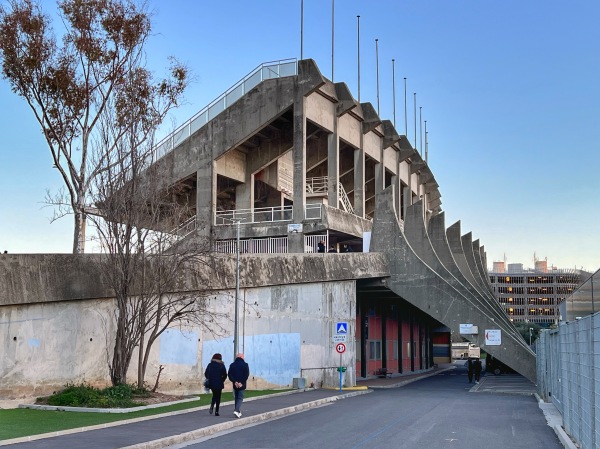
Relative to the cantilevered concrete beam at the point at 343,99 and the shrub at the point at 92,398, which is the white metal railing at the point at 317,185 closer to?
the cantilevered concrete beam at the point at 343,99

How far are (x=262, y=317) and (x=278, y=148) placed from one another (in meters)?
25.4

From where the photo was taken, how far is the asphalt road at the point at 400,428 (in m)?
14.2

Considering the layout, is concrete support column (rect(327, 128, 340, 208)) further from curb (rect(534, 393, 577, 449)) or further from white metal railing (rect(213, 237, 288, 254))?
curb (rect(534, 393, 577, 449))

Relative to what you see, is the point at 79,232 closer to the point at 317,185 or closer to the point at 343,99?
the point at 343,99

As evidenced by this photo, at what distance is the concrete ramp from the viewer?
36.2 m

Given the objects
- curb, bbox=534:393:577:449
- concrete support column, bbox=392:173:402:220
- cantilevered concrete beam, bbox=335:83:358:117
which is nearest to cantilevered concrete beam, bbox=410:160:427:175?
concrete support column, bbox=392:173:402:220

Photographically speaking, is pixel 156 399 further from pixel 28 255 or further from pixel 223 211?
pixel 223 211

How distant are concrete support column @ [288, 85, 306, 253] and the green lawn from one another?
27.2 m

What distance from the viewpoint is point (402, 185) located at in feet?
249

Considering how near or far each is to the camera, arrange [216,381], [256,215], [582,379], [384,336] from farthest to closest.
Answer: [256,215], [384,336], [216,381], [582,379]

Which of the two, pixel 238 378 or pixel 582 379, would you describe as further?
pixel 238 378

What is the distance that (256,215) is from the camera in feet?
167

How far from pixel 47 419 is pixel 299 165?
108 feet

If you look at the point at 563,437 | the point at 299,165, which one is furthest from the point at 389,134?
the point at 563,437
